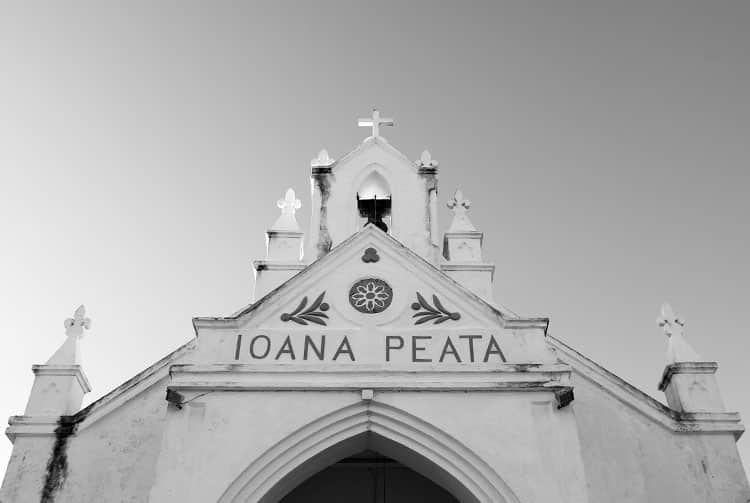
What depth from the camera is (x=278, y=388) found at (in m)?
11.7

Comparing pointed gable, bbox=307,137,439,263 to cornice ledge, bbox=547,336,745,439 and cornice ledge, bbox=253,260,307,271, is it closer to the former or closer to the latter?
cornice ledge, bbox=253,260,307,271

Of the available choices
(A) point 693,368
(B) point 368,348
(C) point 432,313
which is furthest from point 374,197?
(A) point 693,368

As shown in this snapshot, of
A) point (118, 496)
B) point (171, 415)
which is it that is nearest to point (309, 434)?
point (171, 415)

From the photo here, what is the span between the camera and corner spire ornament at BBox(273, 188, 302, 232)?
17422mm

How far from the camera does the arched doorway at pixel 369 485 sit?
47.1 ft

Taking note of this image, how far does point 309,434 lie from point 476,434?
2.32 metres

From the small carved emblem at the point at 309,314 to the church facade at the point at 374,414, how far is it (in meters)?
0.03

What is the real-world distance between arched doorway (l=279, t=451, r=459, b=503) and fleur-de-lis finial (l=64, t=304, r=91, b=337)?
4683 millimetres

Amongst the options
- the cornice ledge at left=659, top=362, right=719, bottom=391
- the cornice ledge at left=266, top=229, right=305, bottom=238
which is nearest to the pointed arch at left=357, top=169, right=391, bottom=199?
the cornice ledge at left=266, top=229, right=305, bottom=238

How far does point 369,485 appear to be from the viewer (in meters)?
14.6

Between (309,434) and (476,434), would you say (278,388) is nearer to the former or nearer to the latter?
(309,434)

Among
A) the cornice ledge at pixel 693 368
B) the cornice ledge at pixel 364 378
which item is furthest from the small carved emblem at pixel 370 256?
the cornice ledge at pixel 693 368

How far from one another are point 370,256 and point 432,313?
4.83 feet

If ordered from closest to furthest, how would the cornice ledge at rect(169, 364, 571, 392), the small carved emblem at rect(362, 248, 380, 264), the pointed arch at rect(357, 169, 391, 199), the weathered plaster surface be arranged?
1. the cornice ledge at rect(169, 364, 571, 392)
2. the weathered plaster surface
3. the small carved emblem at rect(362, 248, 380, 264)
4. the pointed arch at rect(357, 169, 391, 199)
